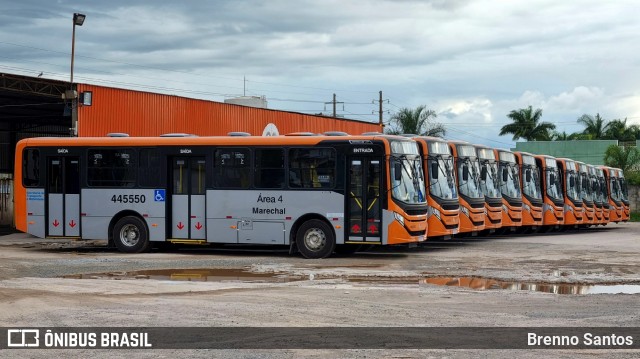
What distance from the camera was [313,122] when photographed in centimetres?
4891

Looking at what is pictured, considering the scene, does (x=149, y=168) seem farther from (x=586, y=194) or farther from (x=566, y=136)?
(x=566, y=136)

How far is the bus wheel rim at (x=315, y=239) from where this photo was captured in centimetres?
2225

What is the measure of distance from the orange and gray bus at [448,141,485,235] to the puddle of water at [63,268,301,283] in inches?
388

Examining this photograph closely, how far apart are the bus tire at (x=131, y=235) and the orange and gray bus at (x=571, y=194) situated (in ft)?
65.6

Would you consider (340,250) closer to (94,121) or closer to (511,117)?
(94,121)

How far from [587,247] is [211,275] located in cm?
1312

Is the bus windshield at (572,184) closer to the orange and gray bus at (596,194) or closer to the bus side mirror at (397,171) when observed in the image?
the orange and gray bus at (596,194)

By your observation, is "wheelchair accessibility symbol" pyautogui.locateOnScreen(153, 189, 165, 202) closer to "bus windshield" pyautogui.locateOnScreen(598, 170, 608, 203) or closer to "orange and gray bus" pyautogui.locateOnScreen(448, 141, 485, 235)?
"orange and gray bus" pyautogui.locateOnScreen(448, 141, 485, 235)

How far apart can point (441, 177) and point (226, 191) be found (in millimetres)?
5558

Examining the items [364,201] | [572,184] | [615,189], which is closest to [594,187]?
[572,184]

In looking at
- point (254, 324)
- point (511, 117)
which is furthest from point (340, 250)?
point (511, 117)

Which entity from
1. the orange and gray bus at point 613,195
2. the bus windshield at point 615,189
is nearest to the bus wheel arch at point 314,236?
the orange and gray bus at point 613,195

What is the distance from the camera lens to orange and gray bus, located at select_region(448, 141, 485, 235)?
27.3 metres

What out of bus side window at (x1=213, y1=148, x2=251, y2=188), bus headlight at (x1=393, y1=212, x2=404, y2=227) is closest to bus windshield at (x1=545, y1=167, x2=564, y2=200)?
bus headlight at (x1=393, y1=212, x2=404, y2=227)
